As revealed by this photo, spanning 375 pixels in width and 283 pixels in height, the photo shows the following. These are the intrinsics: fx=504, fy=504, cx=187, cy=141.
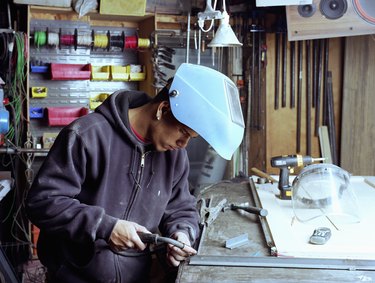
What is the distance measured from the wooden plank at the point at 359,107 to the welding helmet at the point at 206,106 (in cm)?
305

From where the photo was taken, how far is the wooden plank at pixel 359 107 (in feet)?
13.7

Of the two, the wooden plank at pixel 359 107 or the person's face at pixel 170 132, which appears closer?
the person's face at pixel 170 132

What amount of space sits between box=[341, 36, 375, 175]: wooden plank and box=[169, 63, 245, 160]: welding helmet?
305cm

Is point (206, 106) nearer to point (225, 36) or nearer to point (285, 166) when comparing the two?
point (285, 166)

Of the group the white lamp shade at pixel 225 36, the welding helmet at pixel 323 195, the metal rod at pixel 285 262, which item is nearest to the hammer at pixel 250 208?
the welding helmet at pixel 323 195

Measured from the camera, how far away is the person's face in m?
1.49

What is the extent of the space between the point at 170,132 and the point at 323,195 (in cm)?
78

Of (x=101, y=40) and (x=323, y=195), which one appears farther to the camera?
(x=101, y=40)

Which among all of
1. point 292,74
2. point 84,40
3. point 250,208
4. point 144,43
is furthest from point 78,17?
point 250,208

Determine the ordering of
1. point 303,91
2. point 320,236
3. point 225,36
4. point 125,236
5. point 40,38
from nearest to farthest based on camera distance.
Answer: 1. point 125,236
2. point 320,236
3. point 225,36
4. point 40,38
5. point 303,91

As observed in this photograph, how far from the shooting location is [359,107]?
4.24m

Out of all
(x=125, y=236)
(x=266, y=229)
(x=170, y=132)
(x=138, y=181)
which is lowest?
(x=266, y=229)

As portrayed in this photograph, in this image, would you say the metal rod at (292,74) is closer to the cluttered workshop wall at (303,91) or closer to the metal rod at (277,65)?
the cluttered workshop wall at (303,91)

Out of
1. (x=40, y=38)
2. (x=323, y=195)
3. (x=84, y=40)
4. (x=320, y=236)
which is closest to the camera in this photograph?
(x=320, y=236)
